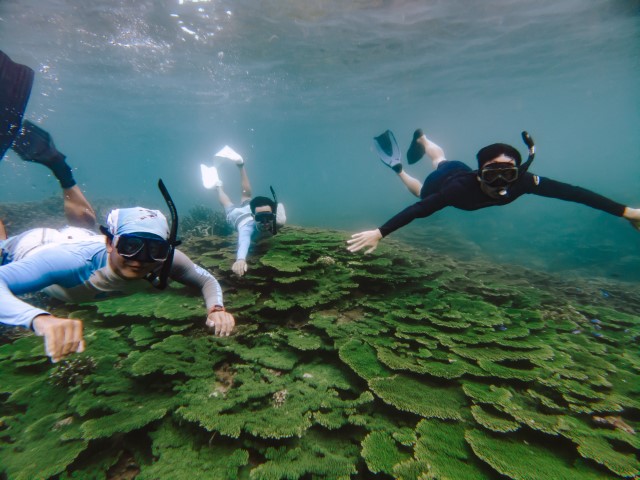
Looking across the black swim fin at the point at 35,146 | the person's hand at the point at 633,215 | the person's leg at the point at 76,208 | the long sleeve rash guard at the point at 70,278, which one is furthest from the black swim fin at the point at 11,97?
the person's hand at the point at 633,215

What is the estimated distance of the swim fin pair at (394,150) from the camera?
8680mm

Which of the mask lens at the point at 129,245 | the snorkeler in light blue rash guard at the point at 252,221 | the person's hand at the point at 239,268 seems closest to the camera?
the mask lens at the point at 129,245

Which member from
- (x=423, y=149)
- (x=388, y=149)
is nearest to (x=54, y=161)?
(x=388, y=149)

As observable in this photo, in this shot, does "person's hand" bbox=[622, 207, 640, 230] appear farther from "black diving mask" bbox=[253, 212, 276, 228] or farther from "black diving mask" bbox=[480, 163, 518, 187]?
"black diving mask" bbox=[253, 212, 276, 228]

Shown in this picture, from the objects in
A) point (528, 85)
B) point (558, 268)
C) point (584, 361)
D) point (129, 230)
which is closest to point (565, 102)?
point (528, 85)

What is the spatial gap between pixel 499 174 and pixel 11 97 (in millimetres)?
8538

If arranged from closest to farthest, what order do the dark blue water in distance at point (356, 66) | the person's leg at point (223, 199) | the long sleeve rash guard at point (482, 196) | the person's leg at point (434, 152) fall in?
the long sleeve rash guard at point (482, 196) < the person's leg at point (434, 152) < the person's leg at point (223, 199) < the dark blue water in distance at point (356, 66)

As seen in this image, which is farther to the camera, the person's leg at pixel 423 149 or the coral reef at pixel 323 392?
the person's leg at pixel 423 149

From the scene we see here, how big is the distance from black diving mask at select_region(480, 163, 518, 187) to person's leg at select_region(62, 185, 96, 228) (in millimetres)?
6489

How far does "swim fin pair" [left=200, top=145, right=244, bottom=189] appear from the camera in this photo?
1181cm

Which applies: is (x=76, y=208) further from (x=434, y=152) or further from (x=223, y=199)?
(x=434, y=152)

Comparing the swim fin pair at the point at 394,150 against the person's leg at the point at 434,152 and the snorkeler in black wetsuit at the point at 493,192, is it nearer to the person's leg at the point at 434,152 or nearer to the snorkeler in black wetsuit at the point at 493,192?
the person's leg at the point at 434,152

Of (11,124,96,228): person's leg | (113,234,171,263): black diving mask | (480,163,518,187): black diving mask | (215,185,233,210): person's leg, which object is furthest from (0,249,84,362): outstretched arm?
(215,185,233,210): person's leg

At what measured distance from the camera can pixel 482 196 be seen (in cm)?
514
